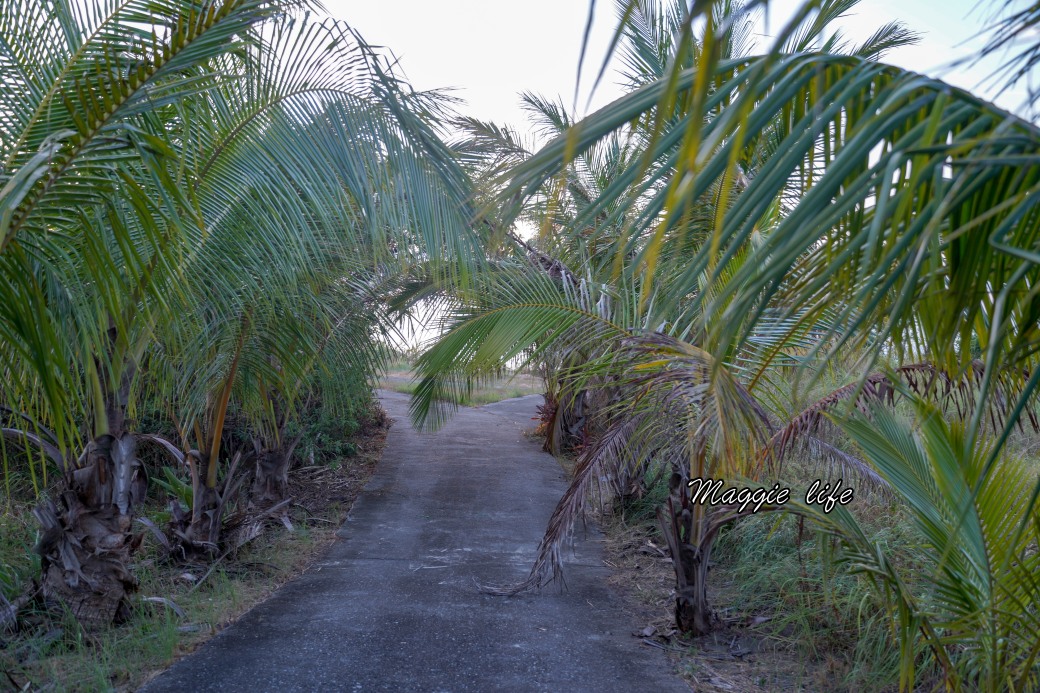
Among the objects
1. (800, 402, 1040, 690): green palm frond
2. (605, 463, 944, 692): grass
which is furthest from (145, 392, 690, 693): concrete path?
(800, 402, 1040, 690): green palm frond

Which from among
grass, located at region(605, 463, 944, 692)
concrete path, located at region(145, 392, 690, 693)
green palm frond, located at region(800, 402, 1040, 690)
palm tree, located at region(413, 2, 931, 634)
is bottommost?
concrete path, located at region(145, 392, 690, 693)

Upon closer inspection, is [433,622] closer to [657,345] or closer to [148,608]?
[148,608]

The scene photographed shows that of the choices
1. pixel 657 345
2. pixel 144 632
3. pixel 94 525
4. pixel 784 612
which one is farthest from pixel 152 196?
pixel 784 612

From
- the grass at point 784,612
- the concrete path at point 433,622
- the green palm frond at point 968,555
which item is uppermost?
the green palm frond at point 968,555

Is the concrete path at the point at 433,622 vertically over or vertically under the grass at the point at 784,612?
under

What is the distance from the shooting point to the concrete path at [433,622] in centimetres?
479

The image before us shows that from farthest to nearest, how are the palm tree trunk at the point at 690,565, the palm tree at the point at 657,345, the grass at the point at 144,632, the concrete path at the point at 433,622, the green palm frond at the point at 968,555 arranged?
the palm tree trunk at the point at 690,565, the concrete path at the point at 433,622, the grass at the point at 144,632, the palm tree at the point at 657,345, the green palm frond at the point at 968,555

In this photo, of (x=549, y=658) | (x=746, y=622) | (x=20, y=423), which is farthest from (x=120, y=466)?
(x=746, y=622)

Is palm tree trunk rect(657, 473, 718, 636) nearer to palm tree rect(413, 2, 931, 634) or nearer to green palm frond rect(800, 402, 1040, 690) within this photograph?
palm tree rect(413, 2, 931, 634)

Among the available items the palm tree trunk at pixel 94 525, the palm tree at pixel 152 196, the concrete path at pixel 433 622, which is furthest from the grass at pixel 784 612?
the palm tree trunk at pixel 94 525

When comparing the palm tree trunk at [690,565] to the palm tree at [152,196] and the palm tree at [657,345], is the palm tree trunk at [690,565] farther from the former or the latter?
the palm tree at [152,196]

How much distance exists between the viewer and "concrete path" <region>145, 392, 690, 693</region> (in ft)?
15.7

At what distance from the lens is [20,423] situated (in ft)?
19.5

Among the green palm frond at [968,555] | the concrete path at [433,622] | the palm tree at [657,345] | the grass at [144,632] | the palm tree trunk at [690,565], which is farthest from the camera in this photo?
the palm tree trunk at [690,565]
